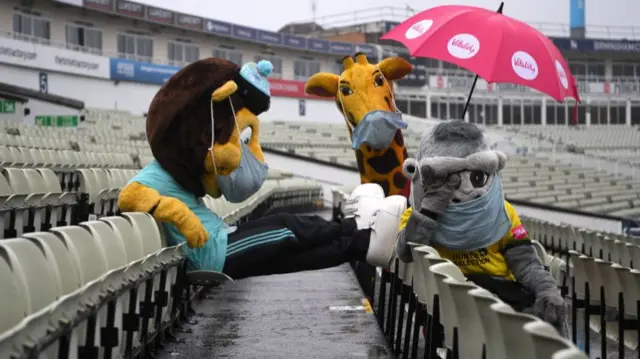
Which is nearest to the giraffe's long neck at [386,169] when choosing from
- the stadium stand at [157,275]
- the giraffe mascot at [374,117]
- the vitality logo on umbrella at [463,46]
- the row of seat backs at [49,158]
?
the giraffe mascot at [374,117]

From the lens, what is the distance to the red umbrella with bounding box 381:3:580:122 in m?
5.93

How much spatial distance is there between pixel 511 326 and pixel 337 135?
34347mm

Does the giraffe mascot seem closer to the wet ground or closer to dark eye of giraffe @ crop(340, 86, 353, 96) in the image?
dark eye of giraffe @ crop(340, 86, 353, 96)

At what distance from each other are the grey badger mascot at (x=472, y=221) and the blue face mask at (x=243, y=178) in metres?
1.21

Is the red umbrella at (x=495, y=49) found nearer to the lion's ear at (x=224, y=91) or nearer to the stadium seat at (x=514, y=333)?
the lion's ear at (x=224, y=91)

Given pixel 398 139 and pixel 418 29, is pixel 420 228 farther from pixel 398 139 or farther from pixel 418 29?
pixel 398 139

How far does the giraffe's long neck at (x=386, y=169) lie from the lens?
7.75 metres

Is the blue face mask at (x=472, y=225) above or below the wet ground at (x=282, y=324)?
above

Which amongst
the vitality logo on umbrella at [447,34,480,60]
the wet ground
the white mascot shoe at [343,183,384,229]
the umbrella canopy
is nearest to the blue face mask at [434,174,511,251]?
the white mascot shoe at [343,183,384,229]

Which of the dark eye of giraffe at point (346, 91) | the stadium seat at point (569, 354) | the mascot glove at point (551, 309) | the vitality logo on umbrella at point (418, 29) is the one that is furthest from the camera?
the dark eye of giraffe at point (346, 91)

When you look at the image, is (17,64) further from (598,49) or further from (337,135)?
(598,49)

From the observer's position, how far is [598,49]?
188 ft

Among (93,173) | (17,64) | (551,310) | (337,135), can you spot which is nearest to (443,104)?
(337,135)

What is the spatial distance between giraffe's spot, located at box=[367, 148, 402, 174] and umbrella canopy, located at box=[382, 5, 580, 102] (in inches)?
53.4
